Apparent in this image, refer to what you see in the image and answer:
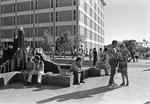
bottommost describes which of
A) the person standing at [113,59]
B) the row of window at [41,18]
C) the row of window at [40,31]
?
the person standing at [113,59]

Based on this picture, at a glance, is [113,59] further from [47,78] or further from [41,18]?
[41,18]

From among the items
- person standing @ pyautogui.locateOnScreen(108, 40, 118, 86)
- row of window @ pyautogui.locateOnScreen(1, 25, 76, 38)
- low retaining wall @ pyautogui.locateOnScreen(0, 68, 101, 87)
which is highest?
row of window @ pyautogui.locateOnScreen(1, 25, 76, 38)

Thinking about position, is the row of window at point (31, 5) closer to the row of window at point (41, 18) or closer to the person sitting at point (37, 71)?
the row of window at point (41, 18)

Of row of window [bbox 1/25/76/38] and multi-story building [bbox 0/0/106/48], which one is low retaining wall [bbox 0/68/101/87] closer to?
multi-story building [bbox 0/0/106/48]

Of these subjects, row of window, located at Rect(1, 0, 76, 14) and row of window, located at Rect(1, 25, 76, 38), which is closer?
row of window, located at Rect(1, 25, 76, 38)

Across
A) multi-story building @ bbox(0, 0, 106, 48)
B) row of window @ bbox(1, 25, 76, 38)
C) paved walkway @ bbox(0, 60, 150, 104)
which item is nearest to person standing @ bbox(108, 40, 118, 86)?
paved walkway @ bbox(0, 60, 150, 104)

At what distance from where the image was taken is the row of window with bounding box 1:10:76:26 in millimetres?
37125

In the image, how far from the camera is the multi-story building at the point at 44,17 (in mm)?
36875

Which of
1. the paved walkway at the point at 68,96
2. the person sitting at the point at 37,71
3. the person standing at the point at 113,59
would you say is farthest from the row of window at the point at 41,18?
the paved walkway at the point at 68,96

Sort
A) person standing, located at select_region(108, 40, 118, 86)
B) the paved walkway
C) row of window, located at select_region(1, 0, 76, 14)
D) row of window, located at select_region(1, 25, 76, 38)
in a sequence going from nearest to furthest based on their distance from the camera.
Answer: the paved walkway < person standing, located at select_region(108, 40, 118, 86) < row of window, located at select_region(1, 25, 76, 38) < row of window, located at select_region(1, 0, 76, 14)

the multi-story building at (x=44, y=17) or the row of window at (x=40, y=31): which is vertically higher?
the multi-story building at (x=44, y=17)

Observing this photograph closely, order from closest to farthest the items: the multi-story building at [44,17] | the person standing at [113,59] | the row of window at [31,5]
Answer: the person standing at [113,59]
the multi-story building at [44,17]
the row of window at [31,5]

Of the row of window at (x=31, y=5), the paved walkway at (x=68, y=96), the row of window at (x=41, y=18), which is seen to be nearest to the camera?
the paved walkway at (x=68, y=96)

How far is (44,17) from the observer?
40000 millimetres
